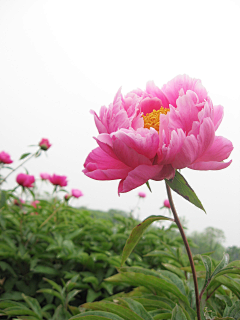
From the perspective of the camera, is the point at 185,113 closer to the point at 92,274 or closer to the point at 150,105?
the point at 150,105

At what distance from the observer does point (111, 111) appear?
45 cm

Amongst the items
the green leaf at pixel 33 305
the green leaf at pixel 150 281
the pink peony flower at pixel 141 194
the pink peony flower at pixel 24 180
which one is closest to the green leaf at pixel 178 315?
the green leaf at pixel 150 281

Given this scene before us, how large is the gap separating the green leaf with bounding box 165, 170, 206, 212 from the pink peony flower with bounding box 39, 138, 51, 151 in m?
1.62

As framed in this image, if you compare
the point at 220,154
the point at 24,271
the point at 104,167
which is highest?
the point at 220,154

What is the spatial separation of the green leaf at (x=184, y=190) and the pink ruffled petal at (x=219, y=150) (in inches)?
2.6

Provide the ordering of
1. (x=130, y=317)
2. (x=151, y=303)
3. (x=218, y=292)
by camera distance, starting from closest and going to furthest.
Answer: (x=130, y=317)
(x=151, y=303)
(x=218, y=292)

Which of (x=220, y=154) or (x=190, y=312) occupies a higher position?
(x=220, y=154)

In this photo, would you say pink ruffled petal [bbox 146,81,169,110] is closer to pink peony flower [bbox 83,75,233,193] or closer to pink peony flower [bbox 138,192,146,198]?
pink peony flower [bbox 83,75,233,193]

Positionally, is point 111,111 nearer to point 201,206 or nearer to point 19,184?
point 201,206

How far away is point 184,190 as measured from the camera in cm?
41

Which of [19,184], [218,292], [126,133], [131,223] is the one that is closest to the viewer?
[126,133]

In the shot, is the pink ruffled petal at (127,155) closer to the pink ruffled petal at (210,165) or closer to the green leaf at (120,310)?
the pink ruffled petal at (210,165)

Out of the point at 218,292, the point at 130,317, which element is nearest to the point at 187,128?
the point at 130,317

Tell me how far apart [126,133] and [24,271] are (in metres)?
1.51
